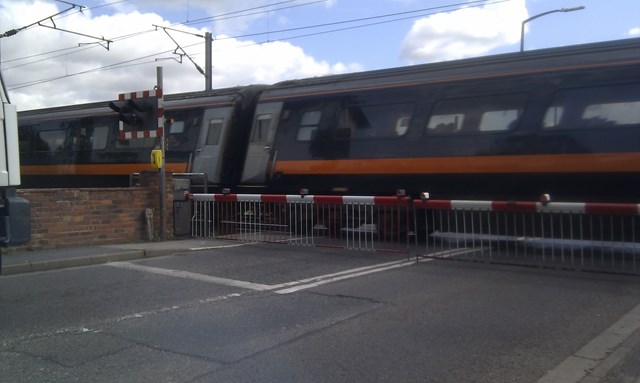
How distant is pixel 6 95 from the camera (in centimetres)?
605

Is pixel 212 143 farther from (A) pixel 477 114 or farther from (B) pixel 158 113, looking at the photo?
(A) pixel 477 114

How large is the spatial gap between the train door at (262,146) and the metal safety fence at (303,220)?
63.5 inches

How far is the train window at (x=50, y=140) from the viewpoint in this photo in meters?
19.2

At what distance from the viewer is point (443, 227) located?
11.8 m

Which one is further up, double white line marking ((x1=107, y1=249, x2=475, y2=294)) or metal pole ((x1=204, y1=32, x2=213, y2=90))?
metal pole ((x1=204, y1=32, x2=213, y2=90))

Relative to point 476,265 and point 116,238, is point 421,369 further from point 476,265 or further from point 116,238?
point 116,238

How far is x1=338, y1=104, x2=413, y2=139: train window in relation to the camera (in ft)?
40.7

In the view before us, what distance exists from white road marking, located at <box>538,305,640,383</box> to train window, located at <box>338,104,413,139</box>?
22.7ft

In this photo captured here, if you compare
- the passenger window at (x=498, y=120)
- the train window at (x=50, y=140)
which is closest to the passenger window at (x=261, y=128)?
the passenger window at (x=498, y=120)

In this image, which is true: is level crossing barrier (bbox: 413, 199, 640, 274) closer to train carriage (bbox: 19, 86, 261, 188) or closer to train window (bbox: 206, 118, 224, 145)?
train carriage (bbox: 19, 86, 261, 188)

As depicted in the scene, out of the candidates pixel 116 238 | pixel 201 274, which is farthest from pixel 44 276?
pixel 116 238

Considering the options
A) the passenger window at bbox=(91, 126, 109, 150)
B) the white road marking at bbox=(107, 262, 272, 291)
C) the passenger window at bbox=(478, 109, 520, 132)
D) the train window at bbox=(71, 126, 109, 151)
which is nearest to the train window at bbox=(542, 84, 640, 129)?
the passenger window at bbox=(478, 109, 520, 132)

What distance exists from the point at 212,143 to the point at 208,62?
895cm

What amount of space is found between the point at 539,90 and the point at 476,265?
3.68 m
